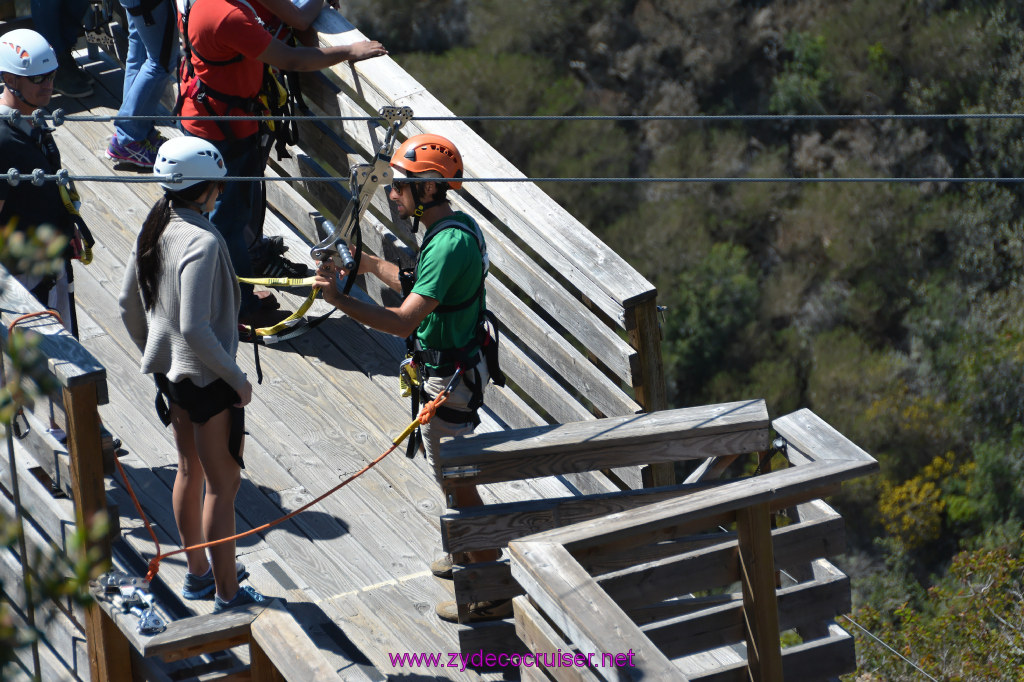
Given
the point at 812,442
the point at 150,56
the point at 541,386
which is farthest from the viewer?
the point at 150,56

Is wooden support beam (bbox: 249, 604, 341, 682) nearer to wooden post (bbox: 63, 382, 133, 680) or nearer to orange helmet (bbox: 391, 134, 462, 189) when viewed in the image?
wooden post (bbox: 63, 382, 133, 680)

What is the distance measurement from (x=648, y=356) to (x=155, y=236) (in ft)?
7.25

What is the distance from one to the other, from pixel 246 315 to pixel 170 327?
2.41 meters

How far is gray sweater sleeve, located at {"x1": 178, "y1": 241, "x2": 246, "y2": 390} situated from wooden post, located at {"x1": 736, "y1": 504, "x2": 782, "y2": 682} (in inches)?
69.5

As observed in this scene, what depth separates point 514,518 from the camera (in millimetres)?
4254

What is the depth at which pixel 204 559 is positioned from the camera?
14.2 feet

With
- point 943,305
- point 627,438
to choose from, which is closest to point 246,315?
point 627,438

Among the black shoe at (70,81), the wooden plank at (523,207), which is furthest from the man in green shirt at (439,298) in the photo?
the black shoe at (70,81)

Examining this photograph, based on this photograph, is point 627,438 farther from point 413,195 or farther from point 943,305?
point 943,305

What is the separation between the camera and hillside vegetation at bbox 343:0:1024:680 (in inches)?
1125

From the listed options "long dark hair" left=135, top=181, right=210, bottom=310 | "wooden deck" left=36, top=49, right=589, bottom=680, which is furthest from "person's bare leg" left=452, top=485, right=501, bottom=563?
Result: "long dark hair" left=135, top=181, right=210, bottom=310

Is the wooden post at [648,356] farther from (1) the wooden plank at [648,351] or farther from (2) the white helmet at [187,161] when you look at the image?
(2) the white helmet at [187,161]

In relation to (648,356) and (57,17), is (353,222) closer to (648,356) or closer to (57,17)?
(648,356)

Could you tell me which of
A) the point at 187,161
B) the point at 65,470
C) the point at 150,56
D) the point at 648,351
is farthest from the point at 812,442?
the point at 150,56
